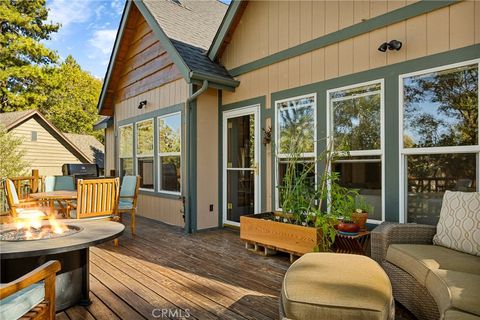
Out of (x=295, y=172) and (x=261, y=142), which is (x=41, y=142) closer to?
(x=261, y=142)

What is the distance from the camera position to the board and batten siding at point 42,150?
13.3 meters

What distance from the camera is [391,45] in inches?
134

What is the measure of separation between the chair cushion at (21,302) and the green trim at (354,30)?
4098 millimetres

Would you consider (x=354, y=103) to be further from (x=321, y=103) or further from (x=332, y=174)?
(x=332, y=174)

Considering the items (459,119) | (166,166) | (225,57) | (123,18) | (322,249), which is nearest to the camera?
(459,119)

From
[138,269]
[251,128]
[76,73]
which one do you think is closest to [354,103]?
[251,128]

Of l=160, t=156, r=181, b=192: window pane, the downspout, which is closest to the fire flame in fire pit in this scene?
the downspout

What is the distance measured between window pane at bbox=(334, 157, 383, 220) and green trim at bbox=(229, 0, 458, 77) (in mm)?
1615

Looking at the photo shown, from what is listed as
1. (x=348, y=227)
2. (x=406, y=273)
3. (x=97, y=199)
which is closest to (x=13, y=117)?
(x=97, y=199)

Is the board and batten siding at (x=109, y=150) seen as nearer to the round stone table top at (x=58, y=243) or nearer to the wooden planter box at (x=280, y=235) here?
the wooden planter box at (x=280, y=235)

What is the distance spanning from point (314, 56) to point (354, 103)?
96 centimetres

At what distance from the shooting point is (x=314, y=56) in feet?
14.0

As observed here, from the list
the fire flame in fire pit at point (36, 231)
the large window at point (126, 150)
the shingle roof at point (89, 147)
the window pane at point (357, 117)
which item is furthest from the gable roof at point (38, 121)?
the window pane at point (357, 117)

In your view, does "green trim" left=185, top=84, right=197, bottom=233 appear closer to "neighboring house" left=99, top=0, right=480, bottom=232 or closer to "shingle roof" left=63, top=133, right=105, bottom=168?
"neighboring house" left=99, top=0, right=480, bottom=232
